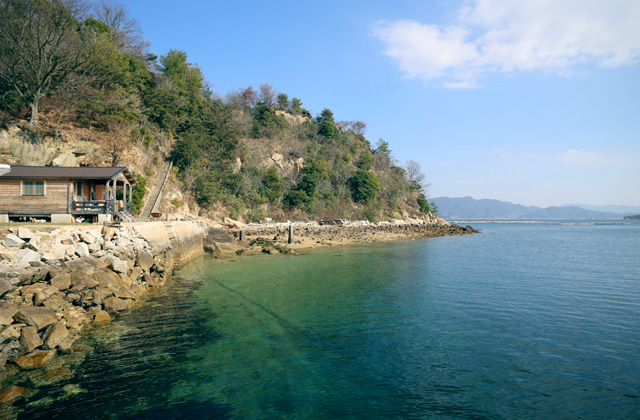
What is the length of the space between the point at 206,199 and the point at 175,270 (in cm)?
2289

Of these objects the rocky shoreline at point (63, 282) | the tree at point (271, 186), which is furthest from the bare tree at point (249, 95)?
the rocky shoreline at point (63, 282)

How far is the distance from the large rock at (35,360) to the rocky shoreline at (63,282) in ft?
0.07

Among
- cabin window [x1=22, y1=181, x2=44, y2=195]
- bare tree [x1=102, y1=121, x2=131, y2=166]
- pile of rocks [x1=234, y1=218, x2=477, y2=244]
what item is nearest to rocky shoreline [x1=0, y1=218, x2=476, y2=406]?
cabin window [x1=22, y1=181, x2=44, y2=195]

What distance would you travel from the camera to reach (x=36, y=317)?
10.5 meters

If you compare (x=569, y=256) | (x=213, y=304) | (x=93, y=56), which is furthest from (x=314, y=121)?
(x=213, y=304)

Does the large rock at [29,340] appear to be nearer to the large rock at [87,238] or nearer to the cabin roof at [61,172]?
the large rock at [87,238]

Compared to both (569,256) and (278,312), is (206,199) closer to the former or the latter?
(278,312)

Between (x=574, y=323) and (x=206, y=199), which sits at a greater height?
(x=206, y=199)

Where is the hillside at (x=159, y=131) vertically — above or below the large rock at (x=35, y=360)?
above

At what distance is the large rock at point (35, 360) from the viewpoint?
8.76m

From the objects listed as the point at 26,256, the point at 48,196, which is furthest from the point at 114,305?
the point at 48,196

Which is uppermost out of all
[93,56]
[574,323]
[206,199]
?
[93,56]

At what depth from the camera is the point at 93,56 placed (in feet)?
111

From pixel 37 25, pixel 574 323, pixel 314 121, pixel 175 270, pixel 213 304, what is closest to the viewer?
pixel 574 323
